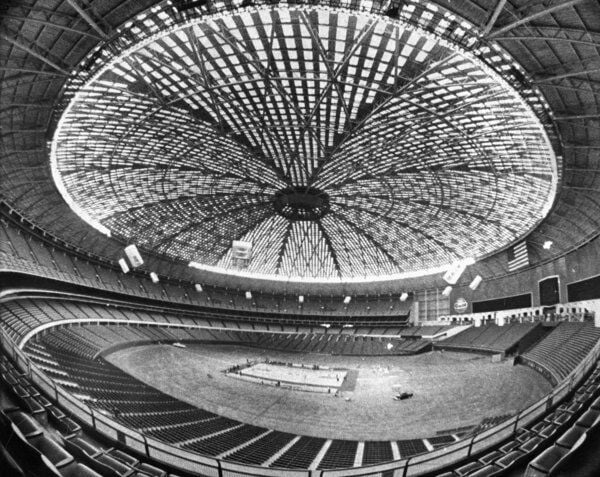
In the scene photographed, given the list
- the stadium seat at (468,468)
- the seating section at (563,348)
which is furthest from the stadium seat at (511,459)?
the seating section at (563,348)

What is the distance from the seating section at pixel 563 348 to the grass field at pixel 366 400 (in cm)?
177

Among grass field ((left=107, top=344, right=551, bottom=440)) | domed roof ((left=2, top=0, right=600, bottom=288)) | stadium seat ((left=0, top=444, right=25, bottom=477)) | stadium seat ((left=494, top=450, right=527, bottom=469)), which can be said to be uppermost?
domed roof ((left=2, top=0, right=600, bottom=288))

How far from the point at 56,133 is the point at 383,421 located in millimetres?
37633

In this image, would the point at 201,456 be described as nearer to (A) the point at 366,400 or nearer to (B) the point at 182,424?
(B) the point at 182,424

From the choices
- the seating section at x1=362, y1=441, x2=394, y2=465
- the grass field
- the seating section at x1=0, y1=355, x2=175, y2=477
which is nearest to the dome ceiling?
the grass field

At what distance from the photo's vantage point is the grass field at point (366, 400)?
29.5 metres

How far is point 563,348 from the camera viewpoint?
39812mm

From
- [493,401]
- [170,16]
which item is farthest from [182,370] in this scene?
[170,16]

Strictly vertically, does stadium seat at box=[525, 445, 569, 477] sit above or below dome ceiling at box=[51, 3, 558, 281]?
below

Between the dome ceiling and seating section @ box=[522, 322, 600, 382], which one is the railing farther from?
seating section @ box=[522, 322, 600, 382]

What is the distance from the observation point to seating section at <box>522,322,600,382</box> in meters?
33.5

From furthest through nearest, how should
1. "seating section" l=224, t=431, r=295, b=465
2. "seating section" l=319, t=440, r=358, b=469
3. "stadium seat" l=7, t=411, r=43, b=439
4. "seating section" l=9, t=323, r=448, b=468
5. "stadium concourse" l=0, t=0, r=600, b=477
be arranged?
"seating section" l=9, t=323, r=448, b=468 → "seating section" l=224, t=431, r=295, b=465 → "seating section" l=319, t=440, r=358, b=469 → "stadium concourse" l=0, t=0, r=600, b=477 → "stadium seat" l=7, t=411, r=43, b=439

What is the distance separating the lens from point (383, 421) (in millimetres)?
31125

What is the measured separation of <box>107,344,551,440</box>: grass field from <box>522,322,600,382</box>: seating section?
5.80ft
